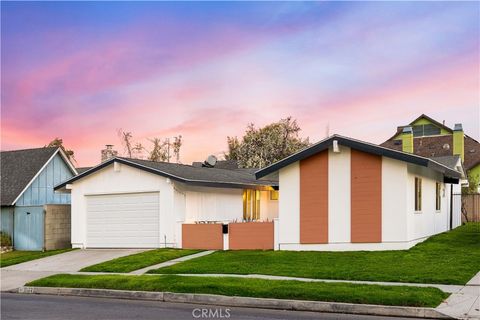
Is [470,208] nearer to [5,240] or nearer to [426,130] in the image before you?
[426,130]

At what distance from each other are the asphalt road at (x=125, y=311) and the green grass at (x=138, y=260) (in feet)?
14.0

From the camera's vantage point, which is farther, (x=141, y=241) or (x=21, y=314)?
(x=141, y=241)

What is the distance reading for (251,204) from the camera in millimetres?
29594

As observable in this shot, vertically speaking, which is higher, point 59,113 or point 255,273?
point 59,113

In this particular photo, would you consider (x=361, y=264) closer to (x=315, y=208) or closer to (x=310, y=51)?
(x=315, y=208)

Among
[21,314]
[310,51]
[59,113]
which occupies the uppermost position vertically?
[310,51]

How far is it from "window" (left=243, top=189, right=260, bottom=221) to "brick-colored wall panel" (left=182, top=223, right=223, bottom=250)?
6.26 m

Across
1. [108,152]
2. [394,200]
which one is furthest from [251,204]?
[108,152]

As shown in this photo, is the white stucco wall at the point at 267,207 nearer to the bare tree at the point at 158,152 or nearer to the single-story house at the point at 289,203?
the single-story house at the point at 289,203

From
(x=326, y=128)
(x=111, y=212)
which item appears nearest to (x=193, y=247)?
(x=111, y=212)

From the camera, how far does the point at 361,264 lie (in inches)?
635

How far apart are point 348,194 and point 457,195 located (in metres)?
13.7

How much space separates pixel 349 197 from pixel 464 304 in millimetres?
8955

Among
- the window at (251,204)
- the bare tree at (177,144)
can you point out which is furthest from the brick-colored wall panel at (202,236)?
the bare tree at (177,144)
